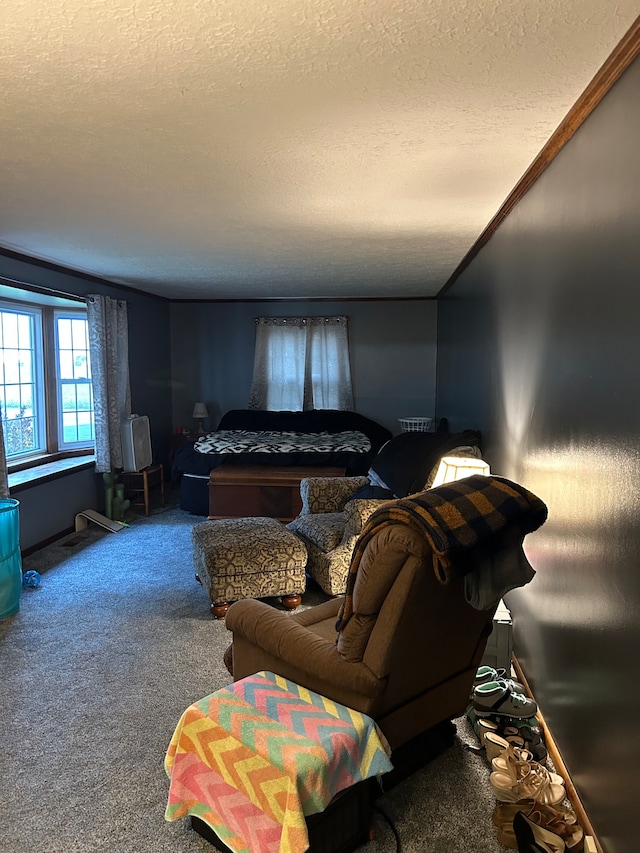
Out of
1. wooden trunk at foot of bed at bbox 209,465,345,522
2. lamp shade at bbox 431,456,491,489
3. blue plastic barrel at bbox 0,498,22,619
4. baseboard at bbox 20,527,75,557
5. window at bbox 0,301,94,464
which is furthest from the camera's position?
wooden trunk at foot of bed at bbox 209,465,345,522

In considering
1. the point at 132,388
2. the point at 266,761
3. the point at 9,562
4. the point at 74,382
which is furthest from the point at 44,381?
the point at 266,761

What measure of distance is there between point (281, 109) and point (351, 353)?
18.6 feet

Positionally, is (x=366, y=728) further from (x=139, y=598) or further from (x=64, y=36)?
(x=139, y=598)

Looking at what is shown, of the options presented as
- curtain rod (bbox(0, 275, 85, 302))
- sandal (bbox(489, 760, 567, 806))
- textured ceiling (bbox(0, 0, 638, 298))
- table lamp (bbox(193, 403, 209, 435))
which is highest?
textured ceiling (bbox(0, 0, 638, 298))

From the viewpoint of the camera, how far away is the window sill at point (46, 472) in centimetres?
459

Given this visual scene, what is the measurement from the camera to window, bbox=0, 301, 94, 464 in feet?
16.7

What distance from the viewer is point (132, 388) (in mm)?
6422

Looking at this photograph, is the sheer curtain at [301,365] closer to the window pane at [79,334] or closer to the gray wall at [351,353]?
the gray wall at [351,353]

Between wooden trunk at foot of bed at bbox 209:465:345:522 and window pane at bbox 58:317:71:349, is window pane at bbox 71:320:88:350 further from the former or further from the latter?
wooden trunk at foot of bed at bbox 209:465:345:522

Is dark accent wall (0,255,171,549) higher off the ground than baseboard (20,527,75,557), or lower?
higher

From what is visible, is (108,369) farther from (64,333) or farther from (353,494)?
(353,494)

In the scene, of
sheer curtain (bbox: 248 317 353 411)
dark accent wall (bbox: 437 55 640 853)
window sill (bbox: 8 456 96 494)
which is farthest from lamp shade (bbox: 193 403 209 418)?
dark accent wall (bbox: 437 55 640 853)

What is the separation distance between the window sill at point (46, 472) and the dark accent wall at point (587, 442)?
11.6ft

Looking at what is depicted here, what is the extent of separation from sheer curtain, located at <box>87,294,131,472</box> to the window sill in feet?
0.60
